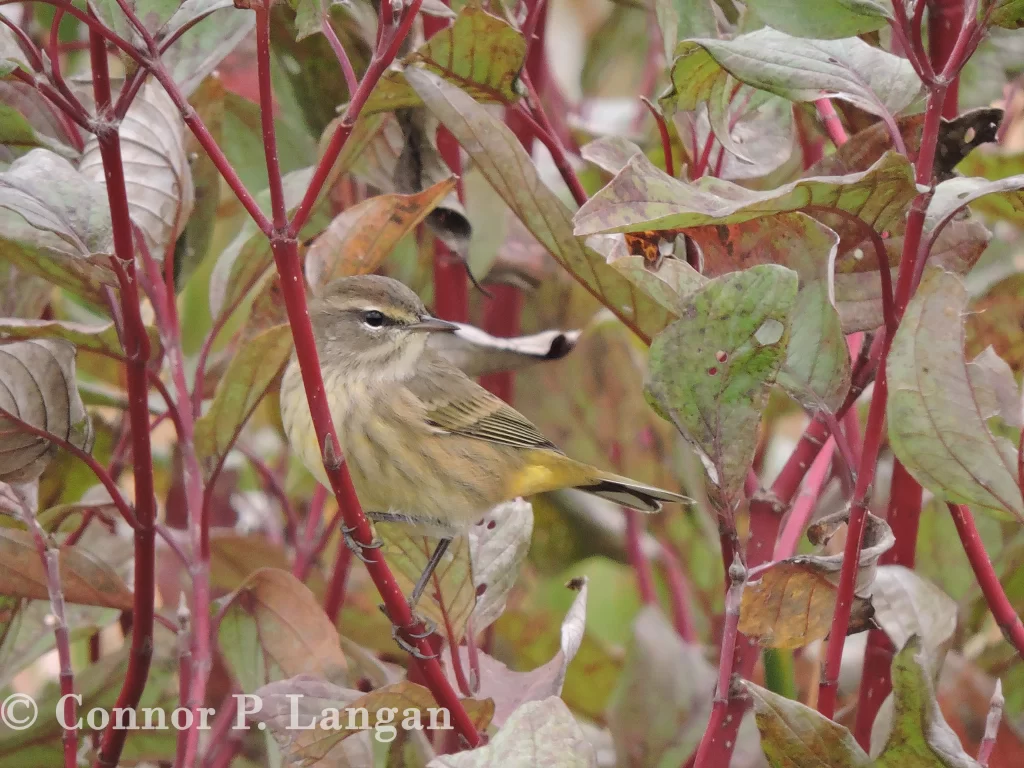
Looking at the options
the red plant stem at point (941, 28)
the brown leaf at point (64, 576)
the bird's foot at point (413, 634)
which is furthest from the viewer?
the red plant stem at point (941, 28)

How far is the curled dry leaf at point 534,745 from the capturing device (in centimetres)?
86

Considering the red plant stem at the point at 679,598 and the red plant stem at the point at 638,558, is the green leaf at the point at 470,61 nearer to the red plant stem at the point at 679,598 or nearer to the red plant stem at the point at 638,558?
the red plant stem at the point at 638,558

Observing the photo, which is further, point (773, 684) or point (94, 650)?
point (94, 650)

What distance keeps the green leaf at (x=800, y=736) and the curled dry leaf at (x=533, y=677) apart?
254 millimetres

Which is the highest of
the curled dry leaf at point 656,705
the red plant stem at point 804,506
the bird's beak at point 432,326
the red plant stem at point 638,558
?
the bird's beak at point 432,326

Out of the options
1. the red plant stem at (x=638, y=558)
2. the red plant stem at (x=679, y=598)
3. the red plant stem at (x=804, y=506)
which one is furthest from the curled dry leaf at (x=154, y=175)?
the red plant stem at (x=679, y=598)

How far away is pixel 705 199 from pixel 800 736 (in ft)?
1.59

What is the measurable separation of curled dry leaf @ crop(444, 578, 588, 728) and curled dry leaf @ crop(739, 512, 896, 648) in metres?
0.18

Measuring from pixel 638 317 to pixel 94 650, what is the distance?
1.21 metres

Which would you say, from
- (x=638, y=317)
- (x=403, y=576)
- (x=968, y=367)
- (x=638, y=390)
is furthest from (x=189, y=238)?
(x=968, y=367)

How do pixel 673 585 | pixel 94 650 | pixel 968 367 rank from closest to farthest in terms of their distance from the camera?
pixel 968 367 → pixel 94 650 → pixel 673 585

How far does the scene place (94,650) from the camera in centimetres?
196

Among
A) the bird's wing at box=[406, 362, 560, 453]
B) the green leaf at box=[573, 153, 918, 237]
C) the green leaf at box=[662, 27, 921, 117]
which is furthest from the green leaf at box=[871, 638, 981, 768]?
the bird's wing at box=[406, 362, 560, 453]

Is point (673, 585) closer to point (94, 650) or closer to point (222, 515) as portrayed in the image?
A: point (222, 515)
